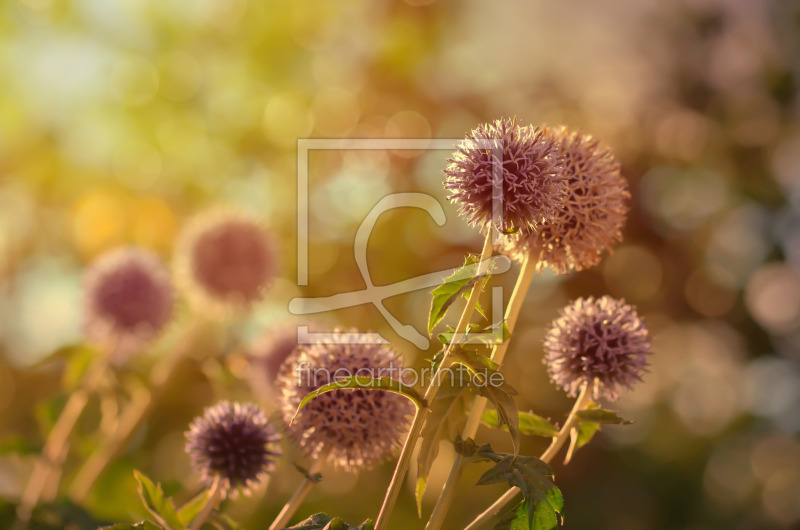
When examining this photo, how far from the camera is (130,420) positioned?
9.43 ft

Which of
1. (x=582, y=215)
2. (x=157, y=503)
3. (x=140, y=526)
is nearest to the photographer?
(x=140, y=526)

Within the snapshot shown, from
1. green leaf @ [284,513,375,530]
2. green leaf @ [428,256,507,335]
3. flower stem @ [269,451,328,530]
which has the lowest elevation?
flower stem @ [269,451,328,530]

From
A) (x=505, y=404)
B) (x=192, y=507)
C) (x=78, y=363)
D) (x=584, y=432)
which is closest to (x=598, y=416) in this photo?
(x=584, y=432)

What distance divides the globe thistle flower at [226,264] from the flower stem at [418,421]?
2213mm

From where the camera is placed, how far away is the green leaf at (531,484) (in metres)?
1.36

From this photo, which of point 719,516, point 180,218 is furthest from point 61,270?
point 719,516

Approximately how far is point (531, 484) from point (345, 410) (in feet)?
2.51

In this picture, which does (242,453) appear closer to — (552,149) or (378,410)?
(378,410)

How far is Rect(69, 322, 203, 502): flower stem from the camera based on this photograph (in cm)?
267

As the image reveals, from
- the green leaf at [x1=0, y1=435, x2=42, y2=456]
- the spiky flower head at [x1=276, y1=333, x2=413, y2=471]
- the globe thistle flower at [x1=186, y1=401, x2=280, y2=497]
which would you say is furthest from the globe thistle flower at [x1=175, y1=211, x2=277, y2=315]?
the spiky flower head at [x1=276, y1=333, x2=413, y2=471]

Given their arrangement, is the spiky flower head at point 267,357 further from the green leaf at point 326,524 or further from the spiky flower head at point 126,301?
the green leaf at point 326,524

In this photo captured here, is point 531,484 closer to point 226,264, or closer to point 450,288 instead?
point 450,288

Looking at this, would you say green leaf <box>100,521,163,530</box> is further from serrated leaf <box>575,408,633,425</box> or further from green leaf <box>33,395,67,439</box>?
green leaf <box>33,395,67,439</box>

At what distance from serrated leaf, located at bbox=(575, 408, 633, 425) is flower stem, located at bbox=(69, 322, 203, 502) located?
1882mm
